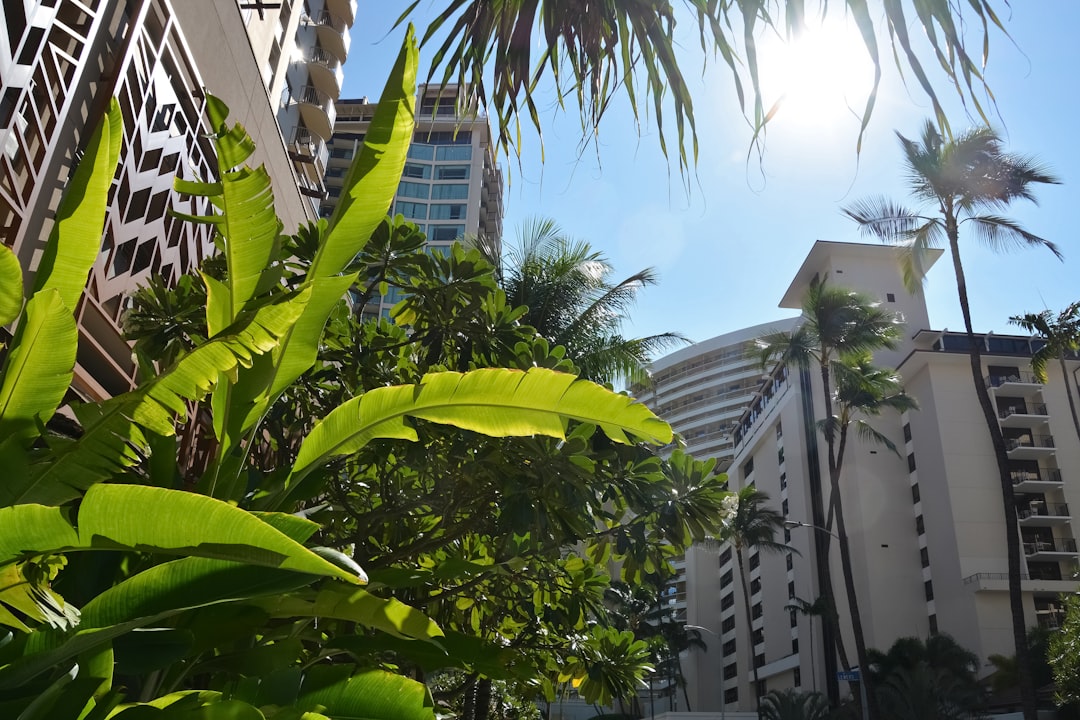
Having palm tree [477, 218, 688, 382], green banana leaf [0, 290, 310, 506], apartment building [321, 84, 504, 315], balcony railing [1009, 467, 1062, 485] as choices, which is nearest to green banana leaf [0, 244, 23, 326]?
green banana leaf [0, 290, 310, 506]

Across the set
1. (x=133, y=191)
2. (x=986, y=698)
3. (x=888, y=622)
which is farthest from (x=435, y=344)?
(x=888, y=622)

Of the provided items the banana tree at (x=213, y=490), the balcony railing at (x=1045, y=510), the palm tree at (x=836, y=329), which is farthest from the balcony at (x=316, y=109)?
the balcony railing at (x=1045, y=510)

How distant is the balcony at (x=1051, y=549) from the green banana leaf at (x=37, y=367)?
162ft

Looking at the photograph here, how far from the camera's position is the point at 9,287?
6.73ft

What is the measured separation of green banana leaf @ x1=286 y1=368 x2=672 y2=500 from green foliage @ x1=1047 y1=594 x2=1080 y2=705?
2306 cm

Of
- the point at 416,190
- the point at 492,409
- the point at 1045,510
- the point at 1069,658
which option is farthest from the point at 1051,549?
the point at 492,409

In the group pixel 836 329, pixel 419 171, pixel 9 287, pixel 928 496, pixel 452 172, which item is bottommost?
pixel 9 287

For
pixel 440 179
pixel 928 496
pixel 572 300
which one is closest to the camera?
pixel 572 300

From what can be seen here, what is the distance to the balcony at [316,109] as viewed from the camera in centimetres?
2547

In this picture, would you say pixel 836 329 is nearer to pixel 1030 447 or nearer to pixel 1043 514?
pixel 1030 447

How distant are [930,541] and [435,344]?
44.9 metres

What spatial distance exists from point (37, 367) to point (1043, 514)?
51.1 m

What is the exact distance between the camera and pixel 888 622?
43.1 m

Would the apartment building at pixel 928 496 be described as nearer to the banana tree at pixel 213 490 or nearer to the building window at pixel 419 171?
the building window at pixel 419 171
